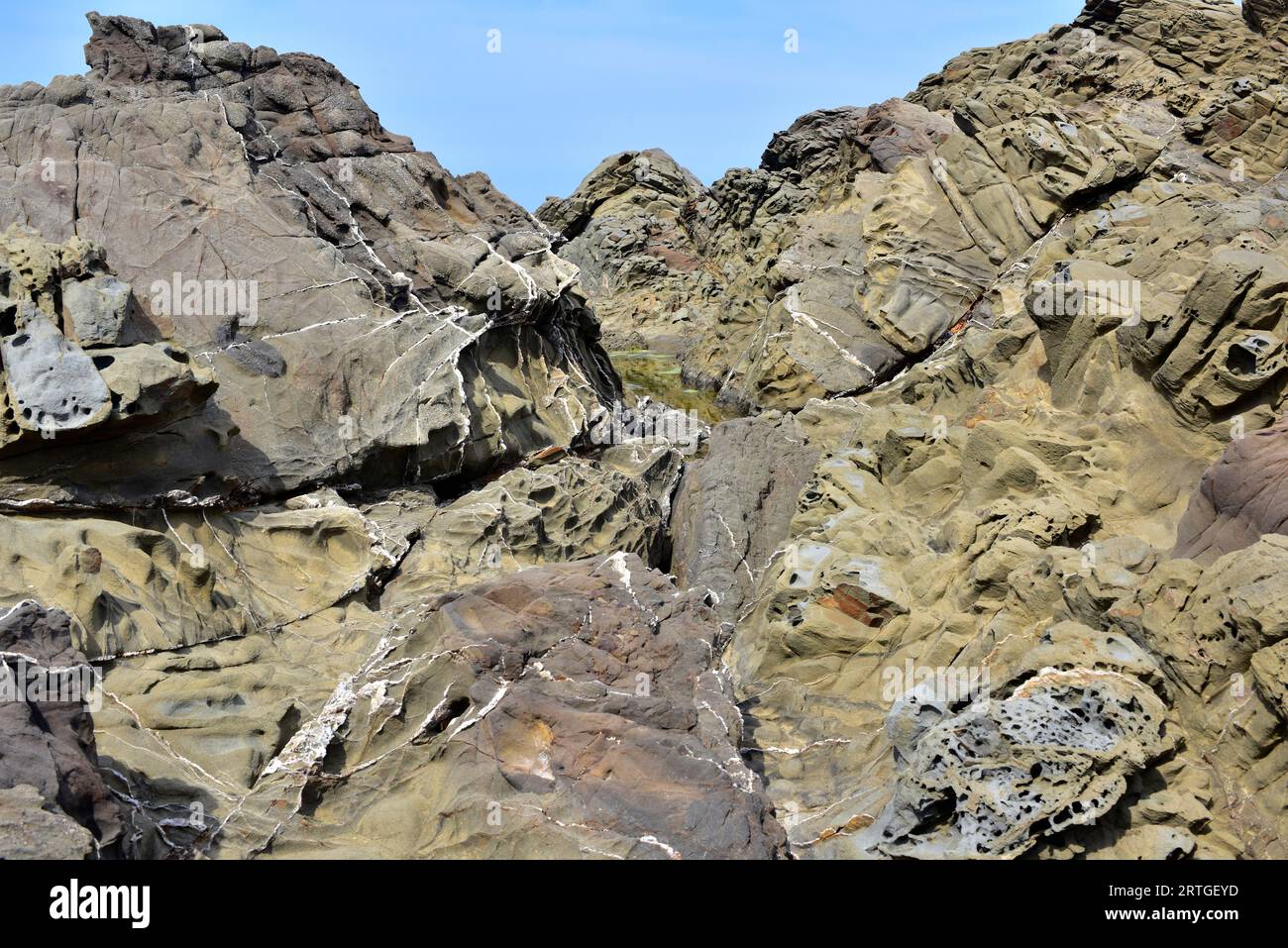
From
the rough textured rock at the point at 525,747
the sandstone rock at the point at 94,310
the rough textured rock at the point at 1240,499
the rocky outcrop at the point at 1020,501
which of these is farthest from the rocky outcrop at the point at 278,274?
the rough textured rock at the point at 1240,499

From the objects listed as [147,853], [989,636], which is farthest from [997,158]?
[147,853]

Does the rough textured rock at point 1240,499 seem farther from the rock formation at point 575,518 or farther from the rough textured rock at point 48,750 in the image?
the rough textured rock at point 48,750

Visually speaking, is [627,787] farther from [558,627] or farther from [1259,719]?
[1259,719]

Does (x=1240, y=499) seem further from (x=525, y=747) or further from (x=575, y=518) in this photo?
(x=575, y=518)

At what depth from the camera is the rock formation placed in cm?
703

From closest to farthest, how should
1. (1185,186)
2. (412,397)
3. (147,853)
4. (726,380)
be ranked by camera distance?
(147,853) → (412,397) → (1185,186) → (726,380)

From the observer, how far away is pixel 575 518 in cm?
1379

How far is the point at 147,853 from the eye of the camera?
660 cm

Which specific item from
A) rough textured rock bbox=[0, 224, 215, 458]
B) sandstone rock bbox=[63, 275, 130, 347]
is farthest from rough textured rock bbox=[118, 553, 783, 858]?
sandstone rock bbox=[63, 275, 130, 347]

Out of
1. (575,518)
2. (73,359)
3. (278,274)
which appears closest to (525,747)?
(73,359)

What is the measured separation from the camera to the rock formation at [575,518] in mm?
7027

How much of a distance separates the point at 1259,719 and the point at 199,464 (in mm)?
10088

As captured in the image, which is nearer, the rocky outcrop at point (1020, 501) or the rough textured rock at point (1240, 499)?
the rocky outcrop at point (1020, 501)

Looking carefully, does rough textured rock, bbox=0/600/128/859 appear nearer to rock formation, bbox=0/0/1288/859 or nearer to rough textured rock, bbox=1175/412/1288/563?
rock formation, bbox=0/0/1288/859
